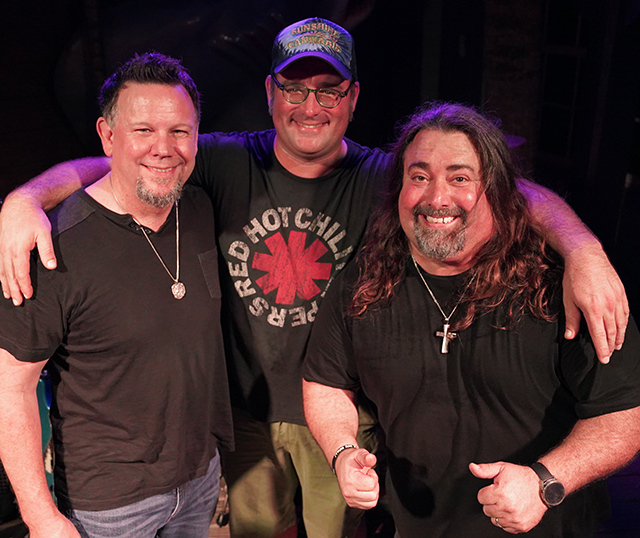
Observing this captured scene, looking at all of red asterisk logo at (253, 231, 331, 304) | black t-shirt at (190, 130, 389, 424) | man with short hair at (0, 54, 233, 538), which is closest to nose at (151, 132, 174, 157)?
man with short hair at (0, 54, 233, 538)

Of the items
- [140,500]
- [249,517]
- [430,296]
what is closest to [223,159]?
[430,296]

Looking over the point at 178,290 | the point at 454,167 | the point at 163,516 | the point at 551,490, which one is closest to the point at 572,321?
the point at 551,490

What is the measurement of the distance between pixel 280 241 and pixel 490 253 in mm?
745

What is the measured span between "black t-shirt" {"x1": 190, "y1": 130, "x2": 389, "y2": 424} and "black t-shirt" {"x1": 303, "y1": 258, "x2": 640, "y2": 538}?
32 cm

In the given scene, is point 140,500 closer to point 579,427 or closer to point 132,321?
point 132,321

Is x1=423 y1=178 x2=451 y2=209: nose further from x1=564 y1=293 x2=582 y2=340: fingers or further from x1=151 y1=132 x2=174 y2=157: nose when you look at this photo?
x1=151 y1=132 x2=174 y2=157: nose

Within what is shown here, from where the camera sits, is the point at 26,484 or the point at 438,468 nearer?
the point at 26,484

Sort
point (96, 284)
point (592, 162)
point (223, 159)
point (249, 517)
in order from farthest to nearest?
1. point (592, 162)
2. point (249, 517)
3. point (223, 159)
4. point (96, 284)

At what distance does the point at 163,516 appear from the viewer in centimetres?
189

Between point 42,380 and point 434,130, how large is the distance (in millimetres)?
1873

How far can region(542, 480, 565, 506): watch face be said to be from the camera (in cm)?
149

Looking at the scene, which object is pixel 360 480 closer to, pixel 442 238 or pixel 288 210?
pixel 442 238

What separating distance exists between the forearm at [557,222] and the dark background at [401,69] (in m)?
0.50

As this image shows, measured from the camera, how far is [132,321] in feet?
5.74
